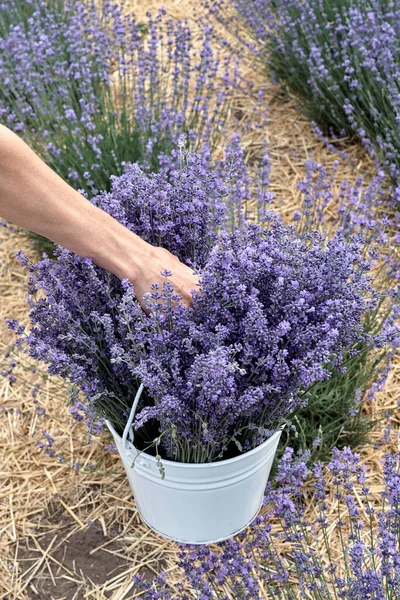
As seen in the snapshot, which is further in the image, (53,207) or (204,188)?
(204,188)

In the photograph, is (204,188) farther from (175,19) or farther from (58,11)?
(175,19)

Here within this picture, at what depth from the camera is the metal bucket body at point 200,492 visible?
5.27 ft

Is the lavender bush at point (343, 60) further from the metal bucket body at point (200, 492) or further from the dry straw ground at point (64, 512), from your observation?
the metal bucket body at point (200, 492)

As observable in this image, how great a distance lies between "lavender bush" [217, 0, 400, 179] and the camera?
297 centimetres

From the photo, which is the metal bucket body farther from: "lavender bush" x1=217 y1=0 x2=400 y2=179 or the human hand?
"lavender bush" x1=217 y1=0 x2=400 y2=179

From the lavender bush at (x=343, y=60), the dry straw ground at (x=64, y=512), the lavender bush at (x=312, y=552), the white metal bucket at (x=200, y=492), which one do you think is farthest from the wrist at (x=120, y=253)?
the lavender bush at (x=343, y=60)

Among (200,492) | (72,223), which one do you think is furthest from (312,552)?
(72,223)

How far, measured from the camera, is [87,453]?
7.91ft

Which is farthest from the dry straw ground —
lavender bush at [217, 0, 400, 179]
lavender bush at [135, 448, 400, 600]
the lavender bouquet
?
lavender bush at [217, 0, 400, 179]

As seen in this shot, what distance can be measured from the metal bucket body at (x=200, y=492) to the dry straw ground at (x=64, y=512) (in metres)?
0.28

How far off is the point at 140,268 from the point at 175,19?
12.2 ft

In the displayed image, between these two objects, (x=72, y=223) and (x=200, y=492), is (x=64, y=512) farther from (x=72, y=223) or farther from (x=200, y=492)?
(x=72, y=223)

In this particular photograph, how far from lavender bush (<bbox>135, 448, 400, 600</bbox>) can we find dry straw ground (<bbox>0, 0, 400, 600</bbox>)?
128 mm

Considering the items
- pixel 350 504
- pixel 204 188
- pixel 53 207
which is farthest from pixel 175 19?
pixel 350 504
